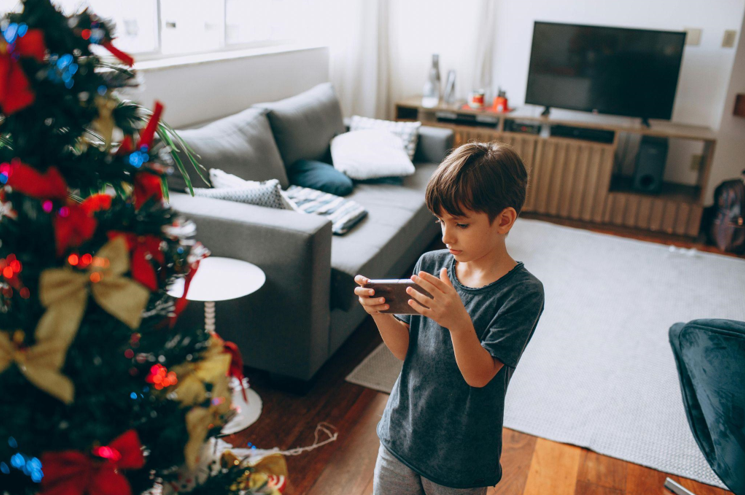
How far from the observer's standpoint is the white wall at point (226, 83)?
2.72 m

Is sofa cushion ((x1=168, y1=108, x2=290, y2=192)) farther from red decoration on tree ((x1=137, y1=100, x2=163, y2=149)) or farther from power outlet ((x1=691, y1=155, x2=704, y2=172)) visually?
power outlet ((x1=691, y1=155, x2=704, y2=172))

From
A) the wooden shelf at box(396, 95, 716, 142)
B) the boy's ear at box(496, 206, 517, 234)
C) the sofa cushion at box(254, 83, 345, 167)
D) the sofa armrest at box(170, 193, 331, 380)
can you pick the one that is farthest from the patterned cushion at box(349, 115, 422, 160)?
the boy's ear at box(496, 206, 517, 234)

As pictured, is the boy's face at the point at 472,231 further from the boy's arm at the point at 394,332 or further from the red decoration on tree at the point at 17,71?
the red decoration on tree at the point at 17,71

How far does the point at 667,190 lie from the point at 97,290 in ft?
14.6

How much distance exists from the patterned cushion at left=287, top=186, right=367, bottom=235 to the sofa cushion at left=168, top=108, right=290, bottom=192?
145mm

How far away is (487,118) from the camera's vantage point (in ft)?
14.9

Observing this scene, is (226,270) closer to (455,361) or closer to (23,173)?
(455,361)

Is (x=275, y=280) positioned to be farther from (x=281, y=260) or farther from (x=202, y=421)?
(x=202, y=421)

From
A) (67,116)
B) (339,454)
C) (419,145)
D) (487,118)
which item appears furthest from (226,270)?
(487,118)

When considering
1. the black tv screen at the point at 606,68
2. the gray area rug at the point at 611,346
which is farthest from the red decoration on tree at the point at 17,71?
the black tv screen at the point at 606,68

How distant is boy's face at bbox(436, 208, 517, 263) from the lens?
1.06 meters

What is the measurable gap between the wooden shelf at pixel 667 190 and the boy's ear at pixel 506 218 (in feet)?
11.6

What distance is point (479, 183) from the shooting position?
1.04 metres

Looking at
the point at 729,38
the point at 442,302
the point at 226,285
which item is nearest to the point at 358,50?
the point at 729,38
